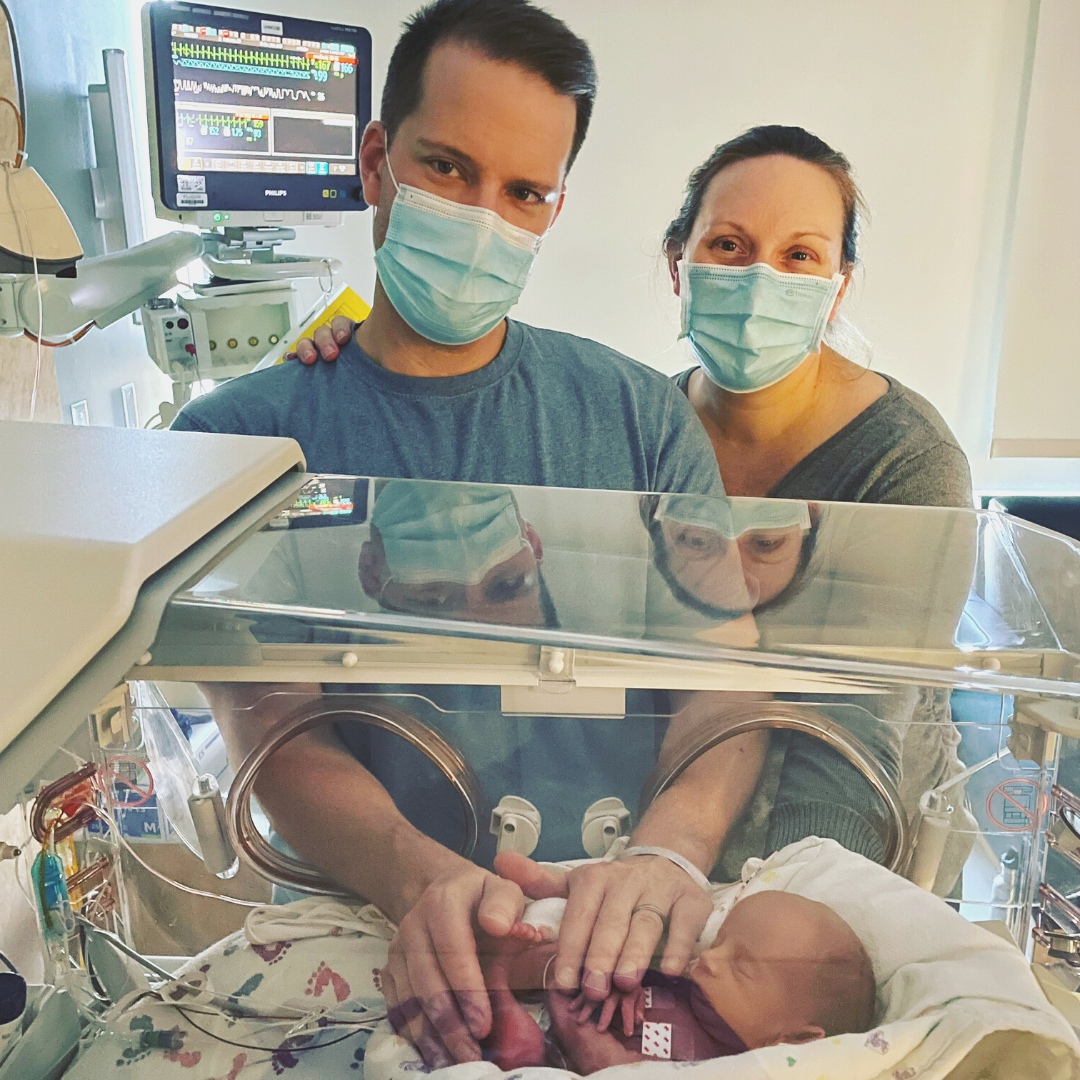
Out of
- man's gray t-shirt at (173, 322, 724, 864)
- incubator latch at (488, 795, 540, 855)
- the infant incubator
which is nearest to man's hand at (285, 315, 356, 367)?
man's gray t-shirt at (173, 322, 724, 864)

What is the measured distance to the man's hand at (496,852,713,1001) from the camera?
0.70 meters

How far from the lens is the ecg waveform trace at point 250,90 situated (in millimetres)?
2006

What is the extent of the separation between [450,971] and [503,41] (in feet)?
3.83

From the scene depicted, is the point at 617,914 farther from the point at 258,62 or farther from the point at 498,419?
the point at 258,62

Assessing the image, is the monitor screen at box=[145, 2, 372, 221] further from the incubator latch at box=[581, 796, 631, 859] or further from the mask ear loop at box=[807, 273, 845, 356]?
the incubator latch at box=[581, 796, 631, 859]

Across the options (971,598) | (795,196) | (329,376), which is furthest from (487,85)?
(971,598)

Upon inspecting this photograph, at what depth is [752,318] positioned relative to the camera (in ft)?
5.58

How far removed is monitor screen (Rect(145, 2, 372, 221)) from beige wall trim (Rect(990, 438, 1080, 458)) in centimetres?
236

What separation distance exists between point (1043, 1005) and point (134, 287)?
163 cm

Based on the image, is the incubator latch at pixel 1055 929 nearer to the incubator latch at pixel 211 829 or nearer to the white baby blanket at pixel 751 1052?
the white baby blanket at pixel 751 1052

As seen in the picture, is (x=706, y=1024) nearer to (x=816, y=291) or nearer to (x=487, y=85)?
(x=487, y=85)

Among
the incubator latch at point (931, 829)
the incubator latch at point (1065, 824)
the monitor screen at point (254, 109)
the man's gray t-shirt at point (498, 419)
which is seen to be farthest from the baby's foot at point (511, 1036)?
the monitor screen at point (254, 109)

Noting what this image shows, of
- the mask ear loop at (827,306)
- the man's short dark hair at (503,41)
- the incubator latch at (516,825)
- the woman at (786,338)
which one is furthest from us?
the mask ear loop at (827,306)

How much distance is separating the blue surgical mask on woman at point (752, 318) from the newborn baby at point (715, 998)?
1204 millimetres
